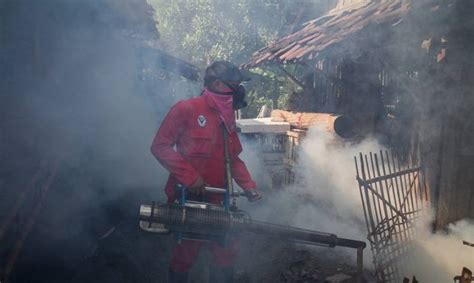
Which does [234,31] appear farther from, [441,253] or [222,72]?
[222,72]

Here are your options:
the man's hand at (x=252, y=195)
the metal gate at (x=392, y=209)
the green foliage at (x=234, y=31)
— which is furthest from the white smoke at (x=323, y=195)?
the green foliage at (x=234, y=31)

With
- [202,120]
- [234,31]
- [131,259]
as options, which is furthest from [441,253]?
[234,31]

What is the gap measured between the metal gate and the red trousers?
1974mm

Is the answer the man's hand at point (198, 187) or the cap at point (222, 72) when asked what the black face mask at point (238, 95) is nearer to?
the cap at point (222, 72)

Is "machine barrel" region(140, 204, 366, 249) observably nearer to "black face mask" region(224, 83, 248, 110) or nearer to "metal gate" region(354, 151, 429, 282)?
"black face mask" region(224, 83, 248, 110)

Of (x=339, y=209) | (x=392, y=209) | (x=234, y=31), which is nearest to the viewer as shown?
(x=392, y=209)

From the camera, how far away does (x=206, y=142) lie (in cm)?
425

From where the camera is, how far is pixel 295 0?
16953 millimetres

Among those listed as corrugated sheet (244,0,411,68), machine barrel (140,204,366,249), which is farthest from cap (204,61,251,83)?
corrugated sheet (244,0,411,68)

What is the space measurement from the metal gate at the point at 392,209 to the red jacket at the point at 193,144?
1.81m

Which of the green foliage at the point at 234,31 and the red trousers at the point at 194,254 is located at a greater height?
the green foliage at the point at 234,31

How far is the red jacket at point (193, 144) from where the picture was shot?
4.00 metres

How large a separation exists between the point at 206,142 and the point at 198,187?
1.74ft

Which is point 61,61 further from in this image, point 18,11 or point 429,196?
point 429,196
